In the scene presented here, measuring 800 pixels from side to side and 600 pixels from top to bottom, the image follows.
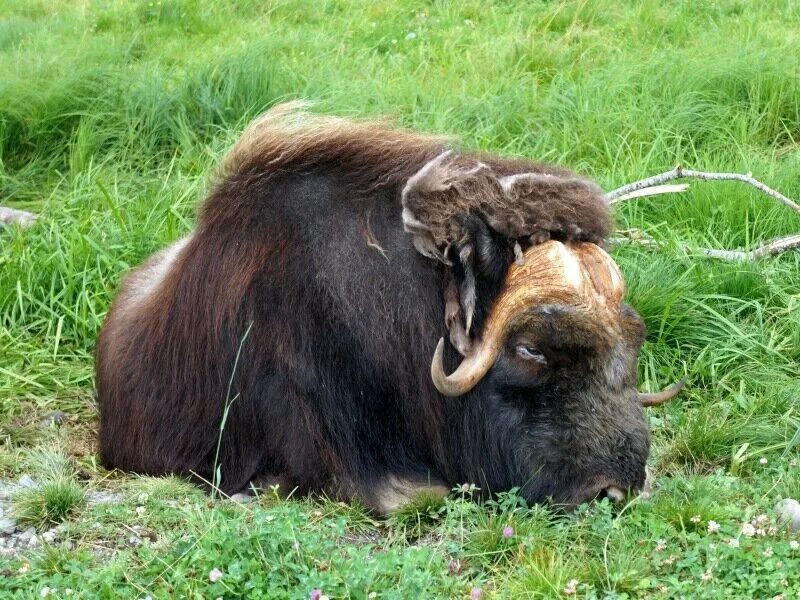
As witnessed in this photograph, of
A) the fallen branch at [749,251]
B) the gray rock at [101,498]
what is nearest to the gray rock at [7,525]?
the gray rock at [101,498]

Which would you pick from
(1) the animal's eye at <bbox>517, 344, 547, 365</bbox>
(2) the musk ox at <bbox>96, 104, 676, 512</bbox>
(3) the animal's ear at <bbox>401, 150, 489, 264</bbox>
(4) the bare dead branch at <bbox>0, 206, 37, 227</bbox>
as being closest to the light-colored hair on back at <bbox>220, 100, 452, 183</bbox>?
(2) the musk ox at <bbox>96, 104, 676, 512</bbox>

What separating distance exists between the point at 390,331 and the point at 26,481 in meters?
1.26

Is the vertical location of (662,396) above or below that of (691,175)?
below

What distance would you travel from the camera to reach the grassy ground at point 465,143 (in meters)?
3.04

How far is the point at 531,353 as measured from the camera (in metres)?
3.46

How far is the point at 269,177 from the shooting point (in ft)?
12.6

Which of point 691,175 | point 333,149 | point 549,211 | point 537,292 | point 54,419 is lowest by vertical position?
point 54,419

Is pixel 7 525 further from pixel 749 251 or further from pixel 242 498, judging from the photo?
pixel 749 251

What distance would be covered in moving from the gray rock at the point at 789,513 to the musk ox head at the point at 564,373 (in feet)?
1.27

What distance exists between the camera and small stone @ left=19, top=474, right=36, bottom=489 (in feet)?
12.4

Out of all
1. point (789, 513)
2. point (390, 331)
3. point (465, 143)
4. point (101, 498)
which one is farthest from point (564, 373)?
point (465, 143)

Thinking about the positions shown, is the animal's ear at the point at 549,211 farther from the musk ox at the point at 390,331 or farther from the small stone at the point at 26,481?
the small stone at the point at 26,481

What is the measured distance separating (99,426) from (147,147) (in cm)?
234

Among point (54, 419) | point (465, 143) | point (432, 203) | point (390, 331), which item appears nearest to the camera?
point (432, 203)
